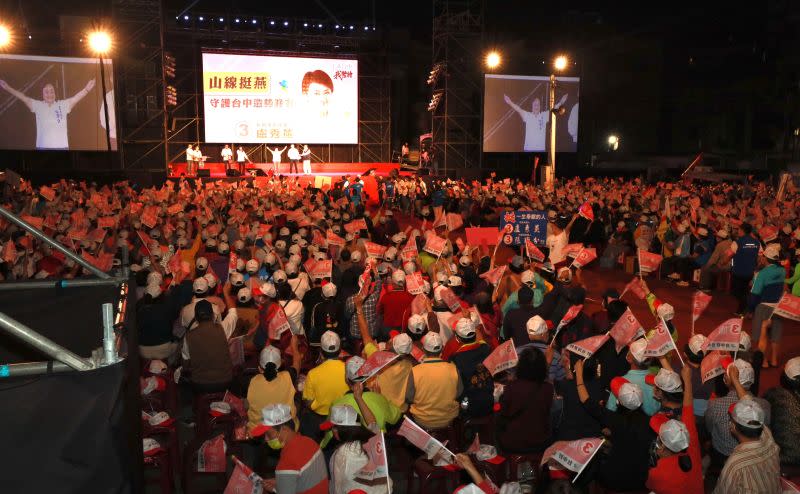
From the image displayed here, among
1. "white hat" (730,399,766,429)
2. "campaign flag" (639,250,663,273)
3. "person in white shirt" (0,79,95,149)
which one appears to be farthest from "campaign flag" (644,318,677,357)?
"person in white shirt" (0,79,95,149)

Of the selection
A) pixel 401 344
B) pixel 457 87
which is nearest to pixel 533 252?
pixel 401 344

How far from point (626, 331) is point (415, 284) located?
236 centimetres

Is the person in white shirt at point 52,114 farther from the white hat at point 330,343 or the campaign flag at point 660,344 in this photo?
the campaign flag at point 660,344

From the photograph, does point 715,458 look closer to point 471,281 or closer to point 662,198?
point 471,281

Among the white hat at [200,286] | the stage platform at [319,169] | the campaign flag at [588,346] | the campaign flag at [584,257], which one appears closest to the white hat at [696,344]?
the campaign flag at [588,346]

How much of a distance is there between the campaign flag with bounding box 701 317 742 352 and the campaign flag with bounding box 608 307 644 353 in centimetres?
49

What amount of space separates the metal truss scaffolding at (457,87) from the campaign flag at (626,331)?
Result: 22020 mm

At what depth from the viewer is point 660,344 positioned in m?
4.76

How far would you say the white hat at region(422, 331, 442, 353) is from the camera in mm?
4898

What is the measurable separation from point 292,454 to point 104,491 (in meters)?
2.15

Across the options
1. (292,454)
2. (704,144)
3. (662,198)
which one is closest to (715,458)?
(292,454)

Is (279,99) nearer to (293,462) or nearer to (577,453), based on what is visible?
(293,462)

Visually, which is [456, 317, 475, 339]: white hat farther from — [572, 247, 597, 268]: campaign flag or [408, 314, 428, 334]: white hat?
[572, 247, 597, 268]: campaign flag

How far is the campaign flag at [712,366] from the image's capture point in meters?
4.72
